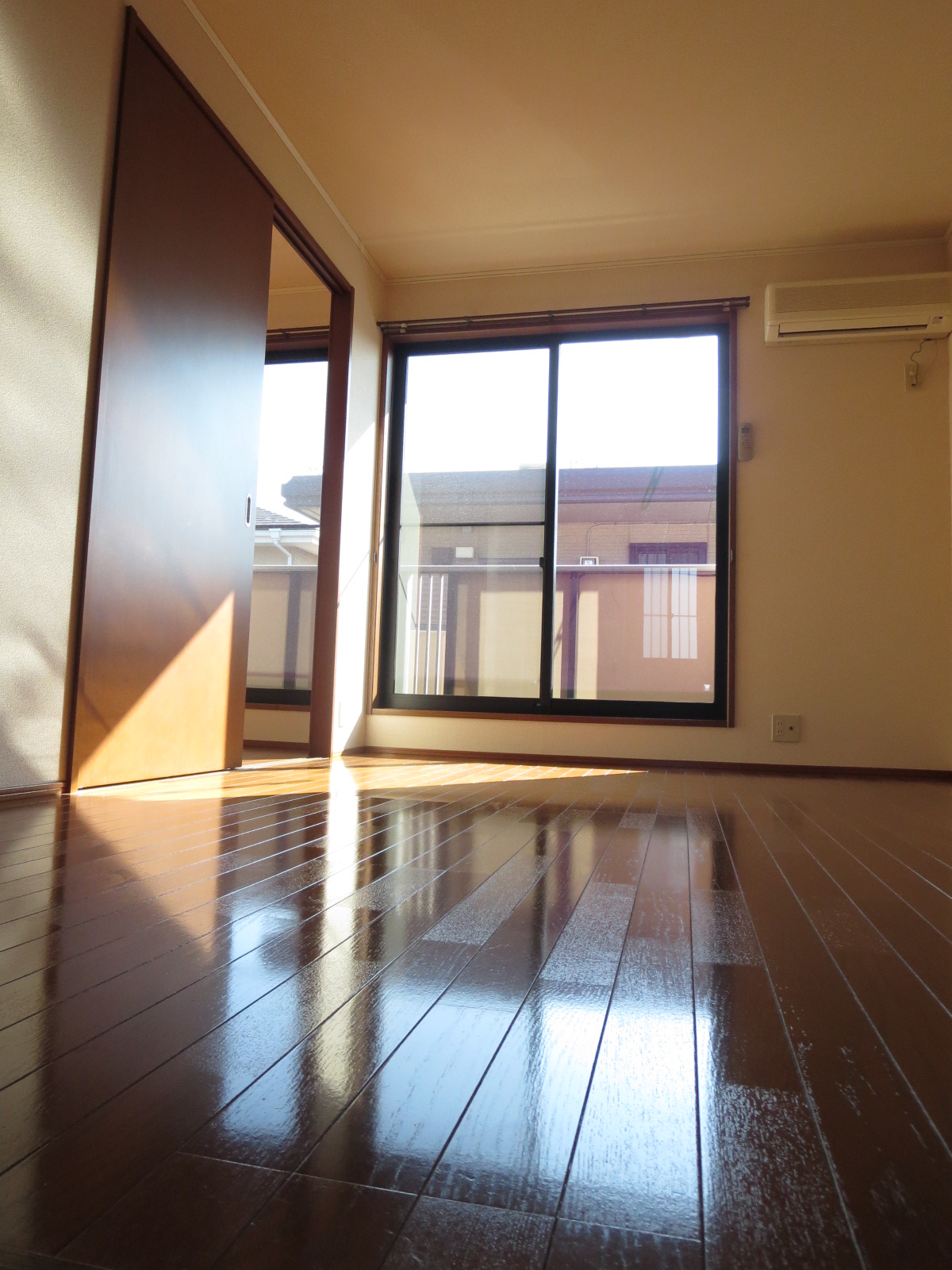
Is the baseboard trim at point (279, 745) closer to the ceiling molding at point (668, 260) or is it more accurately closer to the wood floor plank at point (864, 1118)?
the ceiling molding at point (668, 260)

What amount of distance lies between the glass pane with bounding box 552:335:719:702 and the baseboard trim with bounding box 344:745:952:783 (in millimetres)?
374

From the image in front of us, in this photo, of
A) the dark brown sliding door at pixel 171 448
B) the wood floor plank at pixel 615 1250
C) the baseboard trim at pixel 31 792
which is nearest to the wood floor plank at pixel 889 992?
the wood floor plank at pixel 615 1250

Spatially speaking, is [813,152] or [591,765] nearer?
[813,152]

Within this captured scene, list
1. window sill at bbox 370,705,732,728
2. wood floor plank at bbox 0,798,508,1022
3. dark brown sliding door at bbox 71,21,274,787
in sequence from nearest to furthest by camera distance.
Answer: wood floor plank at bbox 0,798,508,1022, dark brown sliding door at bbox 71,21,274,787, window sill at bbox 370,705,732,728

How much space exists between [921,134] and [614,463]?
2.09 meters

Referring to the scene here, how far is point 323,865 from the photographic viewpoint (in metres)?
1.82

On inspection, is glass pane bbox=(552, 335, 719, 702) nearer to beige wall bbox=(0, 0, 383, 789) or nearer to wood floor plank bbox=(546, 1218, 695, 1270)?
beige wall bbox=(0, 0, 383, 789)

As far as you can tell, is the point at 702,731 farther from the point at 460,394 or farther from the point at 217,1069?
the point at 217,1069

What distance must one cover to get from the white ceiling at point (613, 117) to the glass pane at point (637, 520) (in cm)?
65

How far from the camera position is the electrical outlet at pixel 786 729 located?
15.3 feet

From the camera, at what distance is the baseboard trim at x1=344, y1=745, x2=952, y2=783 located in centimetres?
447

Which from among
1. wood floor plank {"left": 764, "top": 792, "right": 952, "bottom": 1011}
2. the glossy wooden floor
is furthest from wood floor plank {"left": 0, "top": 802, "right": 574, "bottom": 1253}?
wood floor plank {"left": 764, "top": 792, "right": 952, "bottom": 1011}

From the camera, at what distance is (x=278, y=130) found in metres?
3.97

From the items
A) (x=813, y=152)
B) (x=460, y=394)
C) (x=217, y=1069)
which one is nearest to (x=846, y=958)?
(x=217, y=1069)
